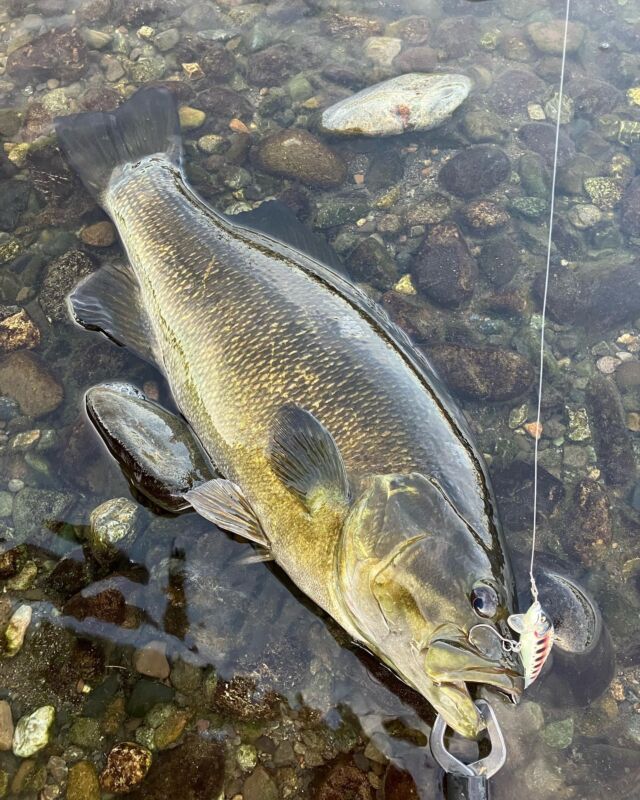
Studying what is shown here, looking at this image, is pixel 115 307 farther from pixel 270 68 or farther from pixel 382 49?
pixel 382 49

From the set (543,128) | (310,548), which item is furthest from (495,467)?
(543,128)

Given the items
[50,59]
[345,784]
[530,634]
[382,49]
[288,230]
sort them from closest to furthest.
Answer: [530,634] → [345,784] → [288,230] → [50,59] → [382,49]

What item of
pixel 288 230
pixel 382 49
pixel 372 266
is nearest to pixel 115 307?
pixel 288 230

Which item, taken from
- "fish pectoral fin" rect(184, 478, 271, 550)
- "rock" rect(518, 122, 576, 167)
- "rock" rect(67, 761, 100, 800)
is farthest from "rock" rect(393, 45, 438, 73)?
"rock" rect(67, 761, 100, 800)

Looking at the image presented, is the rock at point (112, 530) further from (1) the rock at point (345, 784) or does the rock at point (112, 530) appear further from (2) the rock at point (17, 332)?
(1) the rock at point (345, 784)

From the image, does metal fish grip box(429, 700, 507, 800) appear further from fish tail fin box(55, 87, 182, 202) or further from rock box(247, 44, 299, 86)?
rock box(247, 44, 299, 86)

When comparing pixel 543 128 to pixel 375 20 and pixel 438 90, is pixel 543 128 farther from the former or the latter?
pixel 375 20
